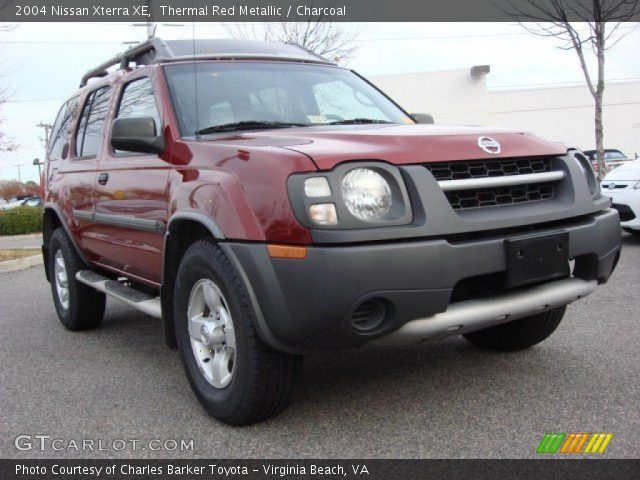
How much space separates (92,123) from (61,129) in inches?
40.3

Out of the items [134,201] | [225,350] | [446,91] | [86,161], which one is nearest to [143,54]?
[86,161]

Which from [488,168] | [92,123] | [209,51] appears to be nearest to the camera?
[488,168]

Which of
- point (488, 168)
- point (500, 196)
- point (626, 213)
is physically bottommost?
point (626, 213)

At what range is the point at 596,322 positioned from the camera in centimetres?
470

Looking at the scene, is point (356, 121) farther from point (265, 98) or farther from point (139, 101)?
point (139, 101)

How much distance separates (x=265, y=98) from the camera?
387 cm

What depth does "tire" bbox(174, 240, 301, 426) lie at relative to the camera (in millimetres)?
2830

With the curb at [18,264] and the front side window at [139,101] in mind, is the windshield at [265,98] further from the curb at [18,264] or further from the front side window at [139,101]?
the curb at [18,264]

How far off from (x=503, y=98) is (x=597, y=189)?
44715mm

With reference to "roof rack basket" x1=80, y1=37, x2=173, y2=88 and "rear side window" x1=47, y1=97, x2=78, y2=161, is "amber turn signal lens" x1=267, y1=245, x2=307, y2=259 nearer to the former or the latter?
"roof rack basket" x1=80, y1=37, x2=173, y2=88

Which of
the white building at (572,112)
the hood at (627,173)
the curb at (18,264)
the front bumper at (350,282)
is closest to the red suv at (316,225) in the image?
the front bumper at (350,282)

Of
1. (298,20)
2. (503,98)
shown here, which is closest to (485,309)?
(298,20)

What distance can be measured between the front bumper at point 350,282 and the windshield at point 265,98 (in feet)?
3.72

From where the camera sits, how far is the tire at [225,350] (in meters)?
2.83
